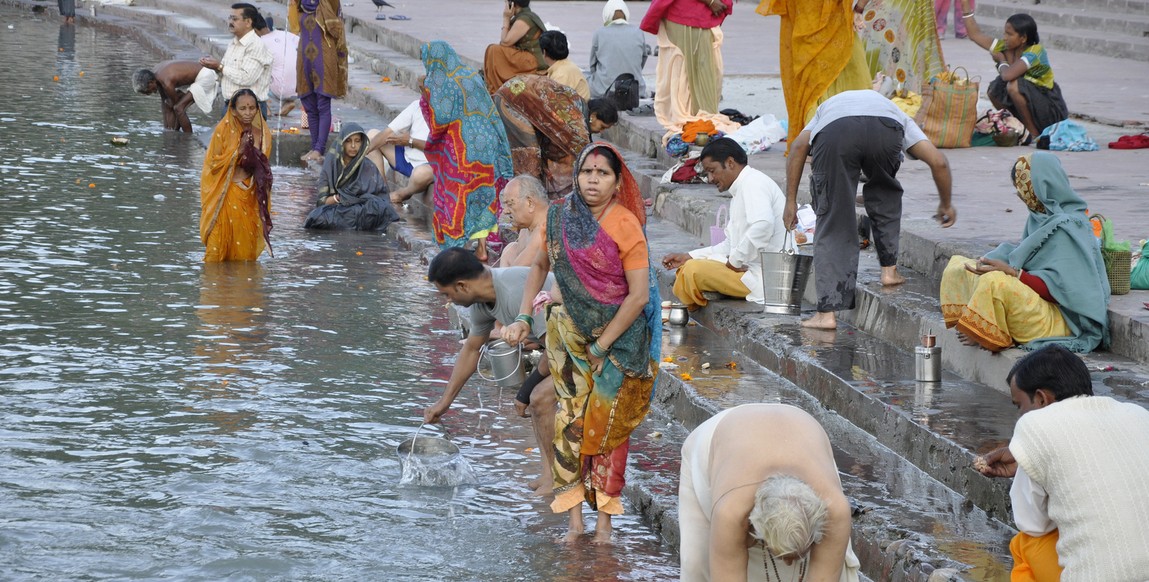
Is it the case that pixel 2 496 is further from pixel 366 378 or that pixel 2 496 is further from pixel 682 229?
pixel 682 229

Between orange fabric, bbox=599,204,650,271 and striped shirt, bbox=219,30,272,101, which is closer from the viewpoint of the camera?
orange fabric, bbox=599,204,650,271

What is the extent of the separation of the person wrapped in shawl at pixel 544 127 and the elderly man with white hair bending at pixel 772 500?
529 cm

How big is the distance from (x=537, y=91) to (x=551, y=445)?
3624 millimetres

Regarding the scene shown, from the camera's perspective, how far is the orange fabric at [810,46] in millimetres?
8625

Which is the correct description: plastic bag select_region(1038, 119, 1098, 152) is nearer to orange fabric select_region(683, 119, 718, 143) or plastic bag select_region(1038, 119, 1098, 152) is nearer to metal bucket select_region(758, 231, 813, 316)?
orange fabric select_region(683, 119, 718, 143)

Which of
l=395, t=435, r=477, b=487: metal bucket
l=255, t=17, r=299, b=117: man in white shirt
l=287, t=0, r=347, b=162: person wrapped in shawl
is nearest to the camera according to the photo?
l=395, t=435, r=477, b=487: metal bucket

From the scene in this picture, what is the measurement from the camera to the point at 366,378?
7.20m

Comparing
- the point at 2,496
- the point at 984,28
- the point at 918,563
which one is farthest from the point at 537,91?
the point at 984,28

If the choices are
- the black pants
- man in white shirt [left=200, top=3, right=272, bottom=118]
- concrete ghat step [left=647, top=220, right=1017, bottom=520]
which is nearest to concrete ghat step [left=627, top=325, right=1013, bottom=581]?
concrete ghat step [left=647, top=220, right=1017, bottom=520]

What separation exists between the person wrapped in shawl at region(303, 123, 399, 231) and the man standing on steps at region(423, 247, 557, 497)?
527 cm

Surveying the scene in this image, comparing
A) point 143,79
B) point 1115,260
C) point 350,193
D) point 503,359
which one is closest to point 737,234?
point 503,359

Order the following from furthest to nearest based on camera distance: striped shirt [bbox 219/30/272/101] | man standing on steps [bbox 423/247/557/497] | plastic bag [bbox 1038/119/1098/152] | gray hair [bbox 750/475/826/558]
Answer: striped shirt [bbox 219/30/272/101] → plastic bag [bbox 1038/119/1098/152] → man standing on steps [bbox 423/247/557/497] → gray hair [bbox 750/475/826/558]

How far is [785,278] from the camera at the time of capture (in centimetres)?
716

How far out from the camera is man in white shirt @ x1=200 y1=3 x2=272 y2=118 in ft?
45.5
